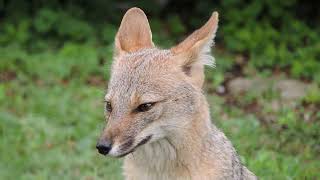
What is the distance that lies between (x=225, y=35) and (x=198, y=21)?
83 cm

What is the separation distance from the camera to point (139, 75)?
5629 millimetres

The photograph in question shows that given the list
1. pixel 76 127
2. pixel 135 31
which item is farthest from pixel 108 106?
pixel 76 127

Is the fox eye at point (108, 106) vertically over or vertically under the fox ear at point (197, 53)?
under

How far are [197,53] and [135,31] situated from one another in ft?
2.32

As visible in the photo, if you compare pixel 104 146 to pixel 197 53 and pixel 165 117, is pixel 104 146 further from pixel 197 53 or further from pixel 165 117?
pixel 197 53

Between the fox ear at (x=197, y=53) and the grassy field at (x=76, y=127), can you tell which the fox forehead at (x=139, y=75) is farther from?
the grassy field at (x=76, y=127)

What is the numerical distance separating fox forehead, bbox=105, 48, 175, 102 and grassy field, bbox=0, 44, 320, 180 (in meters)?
1.58

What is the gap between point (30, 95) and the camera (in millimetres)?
10422

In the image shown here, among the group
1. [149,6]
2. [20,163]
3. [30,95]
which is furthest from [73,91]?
[149,6]

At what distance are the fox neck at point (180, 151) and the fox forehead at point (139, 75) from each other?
0.38 m

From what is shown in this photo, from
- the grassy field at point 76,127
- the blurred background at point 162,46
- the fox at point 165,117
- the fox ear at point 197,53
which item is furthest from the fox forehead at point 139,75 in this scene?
the grassy field at point 76,127

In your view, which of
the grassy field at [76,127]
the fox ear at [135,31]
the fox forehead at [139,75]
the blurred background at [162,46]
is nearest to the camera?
the fox forehead at [139,75]

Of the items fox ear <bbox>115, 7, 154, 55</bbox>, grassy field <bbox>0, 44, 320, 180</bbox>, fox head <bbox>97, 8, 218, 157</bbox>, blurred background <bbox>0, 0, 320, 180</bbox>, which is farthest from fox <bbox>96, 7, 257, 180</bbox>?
grassy field <bbox>0, 44, 320, 180</bbox>

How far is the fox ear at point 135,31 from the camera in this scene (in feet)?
20.7
